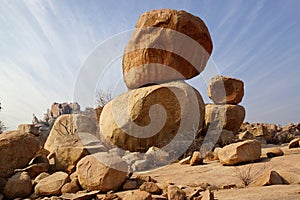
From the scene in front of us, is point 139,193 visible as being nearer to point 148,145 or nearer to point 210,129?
point 148,145

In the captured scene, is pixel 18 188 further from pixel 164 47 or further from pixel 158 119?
pixel 164 47

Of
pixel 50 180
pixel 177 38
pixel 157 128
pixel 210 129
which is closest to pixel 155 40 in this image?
pixel 177 38

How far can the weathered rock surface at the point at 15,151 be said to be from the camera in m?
4.74

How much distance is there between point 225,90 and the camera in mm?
12594

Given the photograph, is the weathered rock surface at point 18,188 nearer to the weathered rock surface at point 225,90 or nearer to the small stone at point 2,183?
the small stone at point 2,183

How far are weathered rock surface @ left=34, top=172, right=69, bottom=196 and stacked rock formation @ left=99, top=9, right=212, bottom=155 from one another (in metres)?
4.58

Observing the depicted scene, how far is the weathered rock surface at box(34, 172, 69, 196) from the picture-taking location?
152 inches

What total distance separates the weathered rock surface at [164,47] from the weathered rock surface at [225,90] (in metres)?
2.95

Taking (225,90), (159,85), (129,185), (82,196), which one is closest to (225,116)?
(225,90)

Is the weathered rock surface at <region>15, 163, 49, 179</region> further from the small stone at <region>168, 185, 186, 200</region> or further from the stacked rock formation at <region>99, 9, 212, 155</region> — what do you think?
the stacked rock formation at <region>99, 9, 212, 155</region>

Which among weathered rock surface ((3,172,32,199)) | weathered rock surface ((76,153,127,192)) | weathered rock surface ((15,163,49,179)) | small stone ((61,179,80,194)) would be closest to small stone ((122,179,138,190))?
weathered rock surface ((76,153,127,192))

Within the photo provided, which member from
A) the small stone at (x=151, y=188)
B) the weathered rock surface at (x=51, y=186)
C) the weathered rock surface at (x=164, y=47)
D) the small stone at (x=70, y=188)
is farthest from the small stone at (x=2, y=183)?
the weathered rock surface at (x=164, y=47)

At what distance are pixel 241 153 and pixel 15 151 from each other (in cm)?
447

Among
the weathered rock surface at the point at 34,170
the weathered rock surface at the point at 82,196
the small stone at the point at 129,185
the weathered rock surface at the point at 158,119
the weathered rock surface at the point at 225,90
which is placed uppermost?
the weathered rock surface at the point at 225,90
